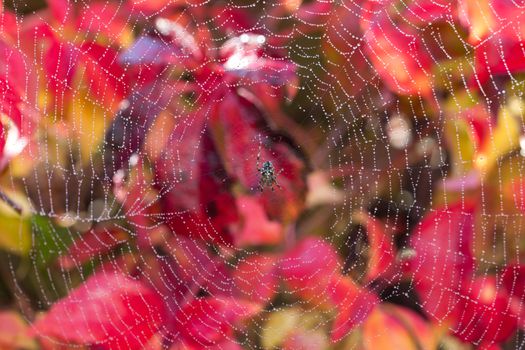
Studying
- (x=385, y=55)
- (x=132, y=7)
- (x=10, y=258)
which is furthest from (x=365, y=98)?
(x=10, y=258)

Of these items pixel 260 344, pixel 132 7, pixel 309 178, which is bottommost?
pixel 260 344

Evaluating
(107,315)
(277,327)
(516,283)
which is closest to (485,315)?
(516,283)

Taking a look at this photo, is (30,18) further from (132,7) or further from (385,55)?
(385,55)

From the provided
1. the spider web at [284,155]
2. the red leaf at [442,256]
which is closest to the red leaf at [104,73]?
the spider web at [284,155]

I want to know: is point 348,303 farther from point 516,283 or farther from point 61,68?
point 61,68

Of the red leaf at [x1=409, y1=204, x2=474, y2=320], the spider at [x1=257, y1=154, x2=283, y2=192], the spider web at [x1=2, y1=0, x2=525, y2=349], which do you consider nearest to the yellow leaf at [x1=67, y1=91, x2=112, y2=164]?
the spider web at [x1=2, y1=0, x2=525, y2=349]

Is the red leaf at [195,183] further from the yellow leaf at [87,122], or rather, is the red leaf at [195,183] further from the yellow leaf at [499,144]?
the yellow leaf at [499,144]
